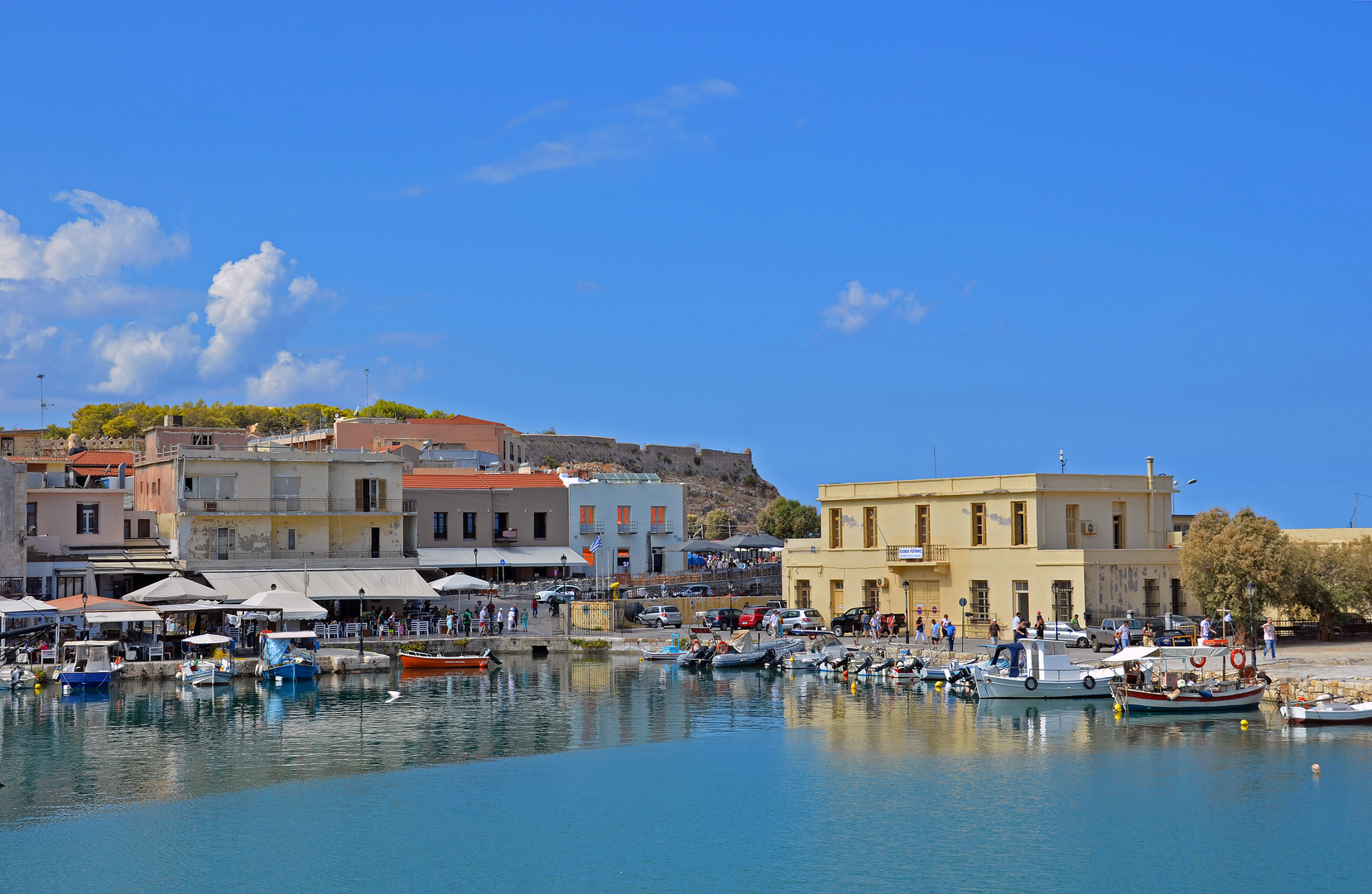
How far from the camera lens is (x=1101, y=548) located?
4766 cm

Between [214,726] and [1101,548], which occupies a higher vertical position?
[1101,548]

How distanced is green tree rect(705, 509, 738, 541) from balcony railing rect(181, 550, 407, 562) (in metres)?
49.9

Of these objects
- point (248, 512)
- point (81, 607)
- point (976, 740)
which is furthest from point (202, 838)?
point (248, 512)

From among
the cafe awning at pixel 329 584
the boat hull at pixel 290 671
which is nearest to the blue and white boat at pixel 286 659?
the boat hull at pixel 290 671

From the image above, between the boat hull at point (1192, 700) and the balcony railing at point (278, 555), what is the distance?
3245 centimetres

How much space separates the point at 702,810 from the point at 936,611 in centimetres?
2673

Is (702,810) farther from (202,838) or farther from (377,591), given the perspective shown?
(377,591)

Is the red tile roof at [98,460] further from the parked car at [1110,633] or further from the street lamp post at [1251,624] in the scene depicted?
the street lamp post at [1251,624]

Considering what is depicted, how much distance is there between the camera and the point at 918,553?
169 feet

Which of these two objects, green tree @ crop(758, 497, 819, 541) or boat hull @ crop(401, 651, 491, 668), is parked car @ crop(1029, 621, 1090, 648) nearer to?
boat hull @ crop(401, 651, 491, 668)

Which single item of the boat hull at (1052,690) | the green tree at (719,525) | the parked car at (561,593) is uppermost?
the green tree at (719,525)

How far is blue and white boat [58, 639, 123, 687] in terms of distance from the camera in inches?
1614

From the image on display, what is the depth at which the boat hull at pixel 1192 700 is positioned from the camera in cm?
3394

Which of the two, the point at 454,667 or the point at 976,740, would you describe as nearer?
the point at 976,740
